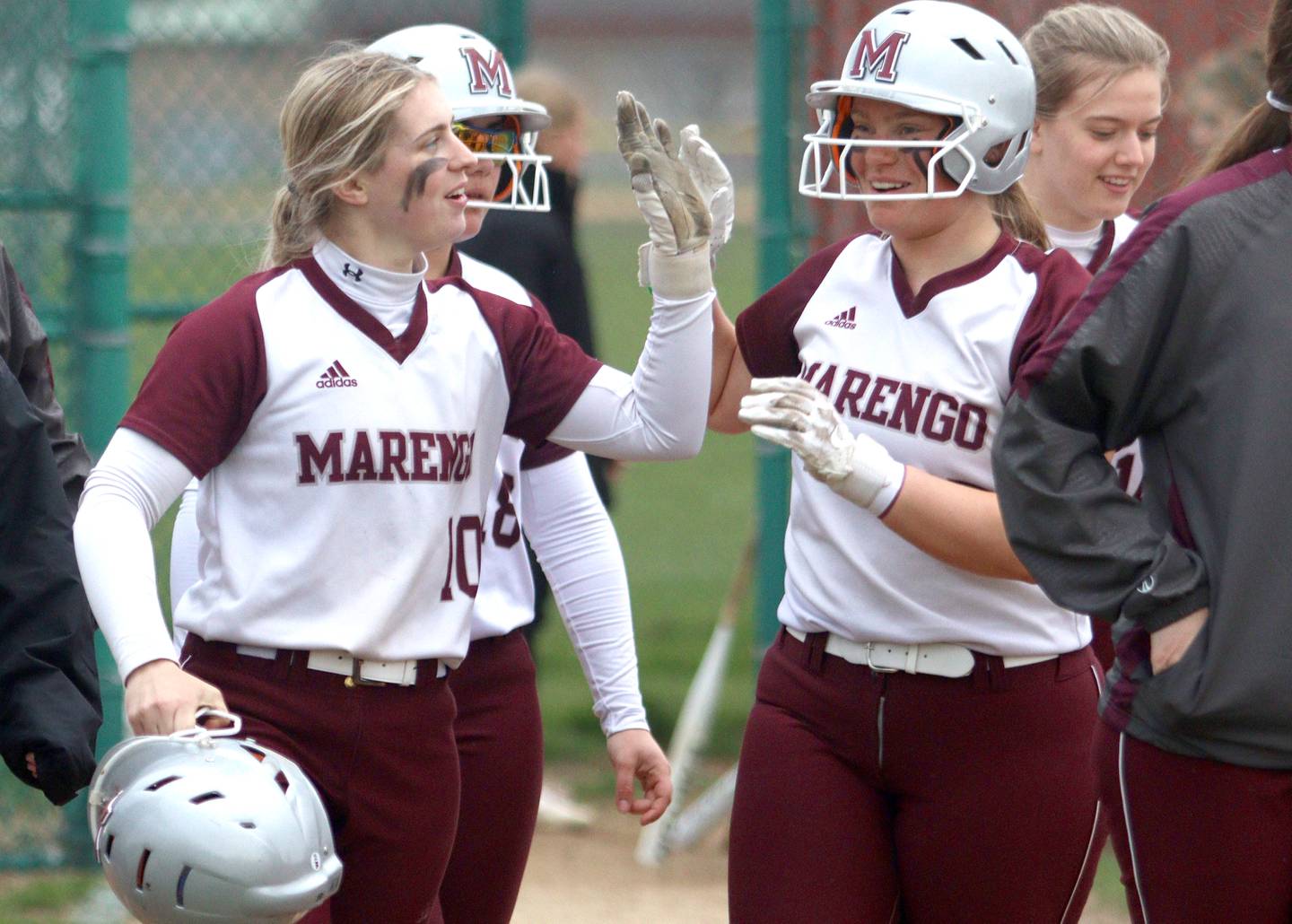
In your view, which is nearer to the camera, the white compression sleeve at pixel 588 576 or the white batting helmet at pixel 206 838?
the white batting helmet at pixel 206 838

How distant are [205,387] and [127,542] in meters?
0.25

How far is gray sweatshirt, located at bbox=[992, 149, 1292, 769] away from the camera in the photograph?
223 cm

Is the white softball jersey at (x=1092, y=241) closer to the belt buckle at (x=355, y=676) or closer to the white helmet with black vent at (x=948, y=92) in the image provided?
the white helmet with black vent at (x=948, y=92)

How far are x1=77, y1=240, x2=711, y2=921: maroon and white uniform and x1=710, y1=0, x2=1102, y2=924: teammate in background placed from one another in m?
0.34

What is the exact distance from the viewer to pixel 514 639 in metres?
3.31

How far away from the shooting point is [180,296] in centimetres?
612

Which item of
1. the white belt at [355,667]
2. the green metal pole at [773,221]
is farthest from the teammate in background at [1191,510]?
the green metal pole at [773,221]

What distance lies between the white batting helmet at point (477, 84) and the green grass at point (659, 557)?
513 mm

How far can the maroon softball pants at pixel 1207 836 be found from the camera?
227 centimetres

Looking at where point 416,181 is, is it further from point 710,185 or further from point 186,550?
point 186,550

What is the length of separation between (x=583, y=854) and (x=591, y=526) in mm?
2802

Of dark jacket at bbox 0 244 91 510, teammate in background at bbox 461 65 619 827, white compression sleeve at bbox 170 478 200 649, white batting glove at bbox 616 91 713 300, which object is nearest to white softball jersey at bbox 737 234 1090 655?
white batting glove at bbox 616 91 713 300

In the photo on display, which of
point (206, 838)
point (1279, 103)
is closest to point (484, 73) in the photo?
point (1279, 103)

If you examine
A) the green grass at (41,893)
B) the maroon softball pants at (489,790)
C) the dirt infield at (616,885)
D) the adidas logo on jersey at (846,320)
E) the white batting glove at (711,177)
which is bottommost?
the dirt infield at (616,885)
